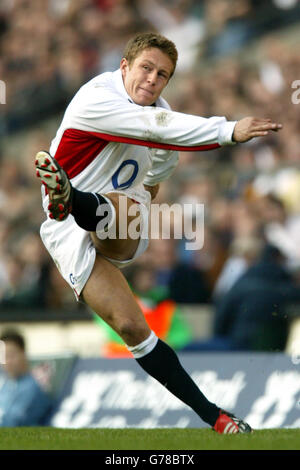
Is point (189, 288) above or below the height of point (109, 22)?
below

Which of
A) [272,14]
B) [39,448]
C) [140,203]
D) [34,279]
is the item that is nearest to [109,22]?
[272,14]

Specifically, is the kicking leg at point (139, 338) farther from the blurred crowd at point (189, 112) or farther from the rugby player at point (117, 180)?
the blurred crowd at point (189, 112)

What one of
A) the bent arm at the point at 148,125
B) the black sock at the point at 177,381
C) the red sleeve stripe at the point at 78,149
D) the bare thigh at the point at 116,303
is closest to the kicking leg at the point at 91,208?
the bare thigh at the point at 116,303

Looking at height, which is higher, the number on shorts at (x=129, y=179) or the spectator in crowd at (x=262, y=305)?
the number on shorts at (x=129, y=179)

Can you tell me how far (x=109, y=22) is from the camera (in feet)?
51.9

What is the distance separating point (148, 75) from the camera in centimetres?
618

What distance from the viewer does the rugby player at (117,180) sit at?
5922mm

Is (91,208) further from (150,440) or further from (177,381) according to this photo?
(150,440)

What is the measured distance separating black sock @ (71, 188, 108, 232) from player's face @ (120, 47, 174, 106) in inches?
26.8

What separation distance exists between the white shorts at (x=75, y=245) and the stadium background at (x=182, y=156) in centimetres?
300

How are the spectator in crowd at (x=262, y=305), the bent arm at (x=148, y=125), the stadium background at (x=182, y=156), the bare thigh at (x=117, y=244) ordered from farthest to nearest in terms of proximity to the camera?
the stadium background at (x=182, y=156), the spectator in crowd at (x=262, y=305), the bare thigh at (x=117, y=244), the bent arm at (x=148, y=125)
